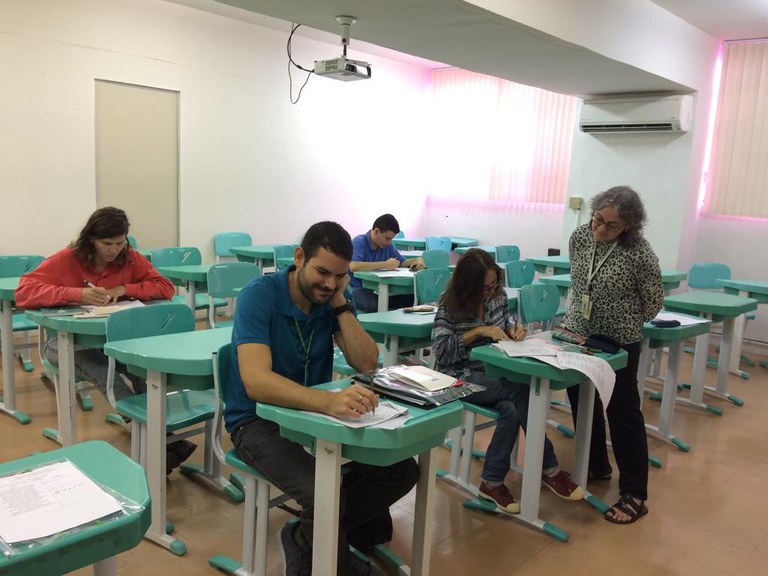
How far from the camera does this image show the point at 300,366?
2.10 meters

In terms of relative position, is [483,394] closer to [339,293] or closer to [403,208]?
[339,293]

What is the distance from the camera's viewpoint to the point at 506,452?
2730 mm

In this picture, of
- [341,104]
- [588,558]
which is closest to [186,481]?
[588,558]

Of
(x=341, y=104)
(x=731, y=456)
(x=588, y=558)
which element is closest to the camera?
(x=588, y=558)

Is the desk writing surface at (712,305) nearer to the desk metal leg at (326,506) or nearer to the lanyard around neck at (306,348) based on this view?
the lanyard around neck at (306,348)

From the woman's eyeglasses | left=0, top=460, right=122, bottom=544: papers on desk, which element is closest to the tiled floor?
left=0, top=460, right=122, bottom=544: papers on desk

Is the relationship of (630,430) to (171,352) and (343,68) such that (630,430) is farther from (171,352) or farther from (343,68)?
(343,68)

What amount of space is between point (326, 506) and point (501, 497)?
49.7 inches

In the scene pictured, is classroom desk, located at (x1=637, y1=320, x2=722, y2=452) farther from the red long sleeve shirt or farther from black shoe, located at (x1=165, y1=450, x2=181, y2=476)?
the red long sleeve shirt

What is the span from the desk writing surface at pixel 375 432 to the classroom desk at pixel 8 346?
2.33 m

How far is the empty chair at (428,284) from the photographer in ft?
13.6

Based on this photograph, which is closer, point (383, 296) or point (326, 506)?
point (326, 506)

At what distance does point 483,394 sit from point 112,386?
1.58 m

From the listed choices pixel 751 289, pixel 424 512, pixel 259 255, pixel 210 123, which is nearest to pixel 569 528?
pixel 424 512
